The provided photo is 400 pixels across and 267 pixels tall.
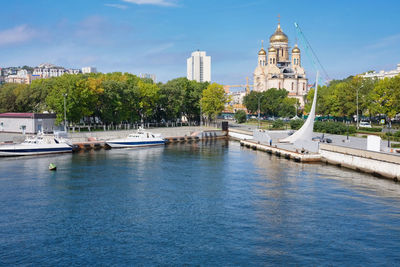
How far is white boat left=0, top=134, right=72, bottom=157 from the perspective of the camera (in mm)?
64812

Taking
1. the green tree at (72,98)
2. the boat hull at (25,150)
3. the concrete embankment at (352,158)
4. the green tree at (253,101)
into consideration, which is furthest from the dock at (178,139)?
the green tree at (253,101)

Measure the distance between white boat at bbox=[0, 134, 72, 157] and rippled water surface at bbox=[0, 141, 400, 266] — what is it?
8.77 m

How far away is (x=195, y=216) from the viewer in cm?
3422

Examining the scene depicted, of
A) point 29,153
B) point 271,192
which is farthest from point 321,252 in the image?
point 29,153

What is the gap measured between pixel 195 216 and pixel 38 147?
42455 millimetres

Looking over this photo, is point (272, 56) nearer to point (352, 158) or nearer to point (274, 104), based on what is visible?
point (274, 104)

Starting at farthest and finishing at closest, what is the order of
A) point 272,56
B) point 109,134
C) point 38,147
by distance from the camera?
point 272,56 → point 109,134 → point 38,147

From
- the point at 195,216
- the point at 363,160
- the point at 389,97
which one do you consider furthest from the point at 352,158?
the point at 389,97

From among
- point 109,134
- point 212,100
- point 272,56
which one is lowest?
point 109,134

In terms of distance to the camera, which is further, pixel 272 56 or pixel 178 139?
pixel 272 56

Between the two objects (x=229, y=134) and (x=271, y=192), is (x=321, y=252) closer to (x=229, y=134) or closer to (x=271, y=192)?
(x=271, y=192)

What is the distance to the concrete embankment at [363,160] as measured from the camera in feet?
159

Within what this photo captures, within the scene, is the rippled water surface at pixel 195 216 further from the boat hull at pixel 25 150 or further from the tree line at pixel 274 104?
the tree line at pixel 274 104

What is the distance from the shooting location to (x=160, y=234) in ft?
97.9
